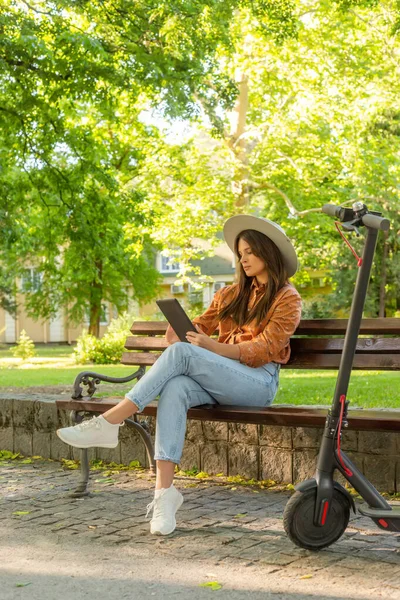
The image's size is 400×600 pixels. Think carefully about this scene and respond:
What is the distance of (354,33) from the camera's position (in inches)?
1030

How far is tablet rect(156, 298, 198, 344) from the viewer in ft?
17.2

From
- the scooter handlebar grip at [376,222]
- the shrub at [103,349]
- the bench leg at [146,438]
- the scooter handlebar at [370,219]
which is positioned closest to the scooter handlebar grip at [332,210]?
the scooter handlebar at [370,219]

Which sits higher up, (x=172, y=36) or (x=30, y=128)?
(x=172, y=36)

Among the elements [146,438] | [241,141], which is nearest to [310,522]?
[146,438]

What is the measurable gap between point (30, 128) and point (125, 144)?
A: 55.9 feet

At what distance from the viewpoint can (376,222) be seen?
163 inches

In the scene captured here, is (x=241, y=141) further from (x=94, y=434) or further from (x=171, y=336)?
(x=94, y=434)

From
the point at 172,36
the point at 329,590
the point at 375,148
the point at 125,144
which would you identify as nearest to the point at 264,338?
the point at 329,590

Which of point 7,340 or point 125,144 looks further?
point 7,340

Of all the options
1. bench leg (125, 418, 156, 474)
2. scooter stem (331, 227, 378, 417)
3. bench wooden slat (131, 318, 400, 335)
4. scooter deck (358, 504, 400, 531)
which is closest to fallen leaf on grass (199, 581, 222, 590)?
scooter deck (358, 504, 400, 531)

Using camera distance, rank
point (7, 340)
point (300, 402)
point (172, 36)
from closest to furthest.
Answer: point (300, 402) < point (172, 36) < point (7, 340)

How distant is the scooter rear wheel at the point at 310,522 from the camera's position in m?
4.19

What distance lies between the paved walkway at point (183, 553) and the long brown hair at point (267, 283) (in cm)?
114

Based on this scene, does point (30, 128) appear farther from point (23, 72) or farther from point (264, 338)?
point (264, 338)
